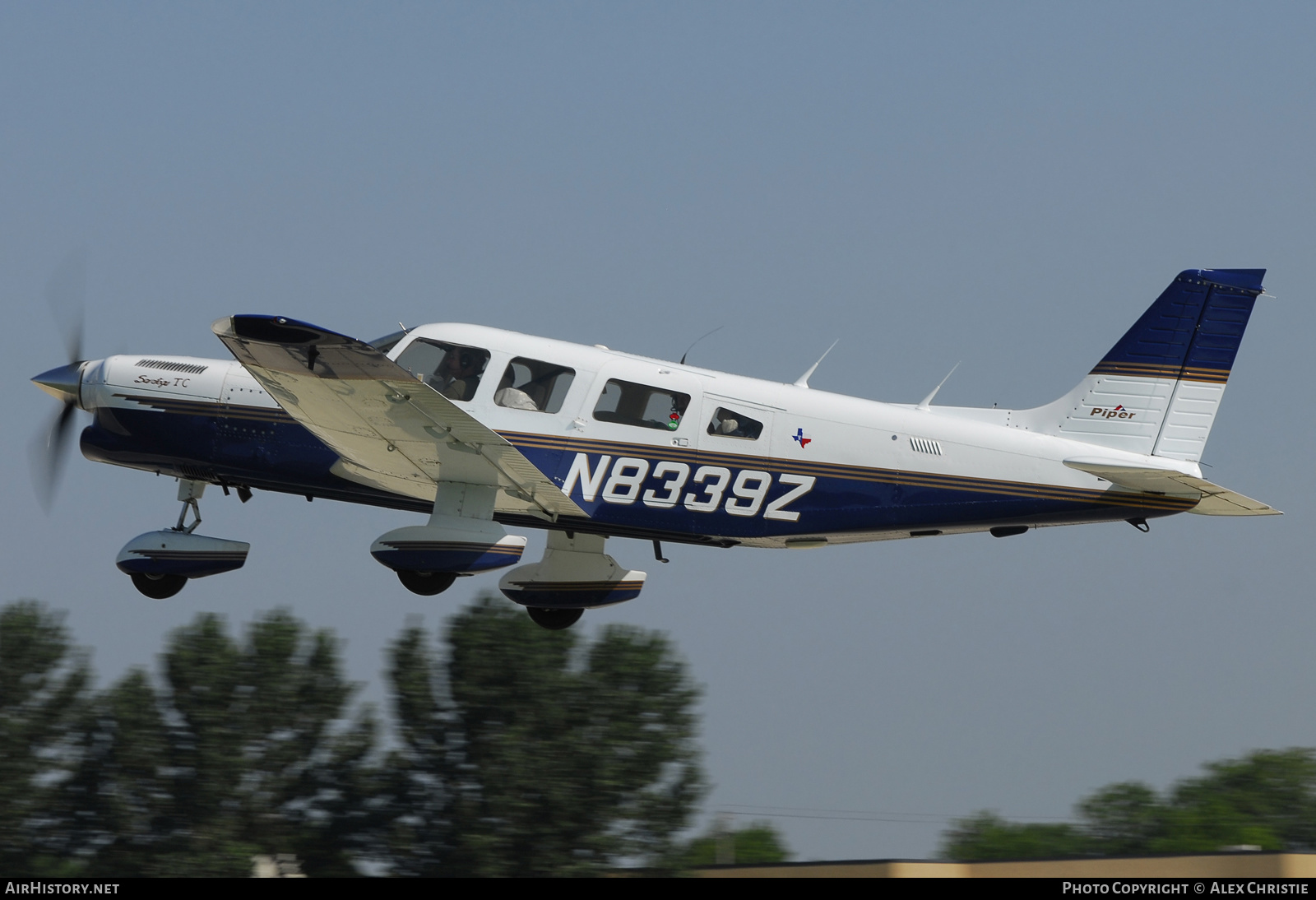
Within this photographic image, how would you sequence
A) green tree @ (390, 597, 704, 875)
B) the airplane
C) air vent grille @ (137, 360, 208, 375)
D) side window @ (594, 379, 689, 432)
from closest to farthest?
1. the airplane
2. side window @ (594, 379, 689, 432)
3. air vent grille @ (137, 360, 208, 375)
4. green tree @ (390, 597, 704, 875)

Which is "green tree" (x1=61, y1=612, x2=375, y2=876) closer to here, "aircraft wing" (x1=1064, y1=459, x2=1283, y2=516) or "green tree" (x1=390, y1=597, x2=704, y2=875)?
"green tree" (x1=390, y1=597, x2=704, y2=875)

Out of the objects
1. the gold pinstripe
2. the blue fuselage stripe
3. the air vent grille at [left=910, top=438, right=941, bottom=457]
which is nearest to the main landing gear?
the blue fuselage stripe

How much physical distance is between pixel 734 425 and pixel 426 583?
3052 mm

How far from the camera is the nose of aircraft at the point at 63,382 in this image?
44.8 feet

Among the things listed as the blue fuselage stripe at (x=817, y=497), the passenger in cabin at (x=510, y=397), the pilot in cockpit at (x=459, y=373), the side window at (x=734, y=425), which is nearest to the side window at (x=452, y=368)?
the pilot in cockpit at (x=459, y=373)

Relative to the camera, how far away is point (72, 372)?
13.7 m

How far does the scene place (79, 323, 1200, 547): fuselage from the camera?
12094 millimetres

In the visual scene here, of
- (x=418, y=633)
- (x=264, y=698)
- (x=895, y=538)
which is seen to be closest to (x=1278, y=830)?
(x=418, y=633)

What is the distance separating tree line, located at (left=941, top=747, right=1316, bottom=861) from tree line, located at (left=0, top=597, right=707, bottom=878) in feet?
43.5

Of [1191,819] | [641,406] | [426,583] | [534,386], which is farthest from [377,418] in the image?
[1191,819]

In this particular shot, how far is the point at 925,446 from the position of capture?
479 inches

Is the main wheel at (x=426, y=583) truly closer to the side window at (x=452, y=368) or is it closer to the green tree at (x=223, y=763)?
the side window at (x=452, y=368)

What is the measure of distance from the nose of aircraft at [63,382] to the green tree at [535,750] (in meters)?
26.8

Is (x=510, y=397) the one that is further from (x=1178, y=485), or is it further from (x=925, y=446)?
(x=1178, y=485)
